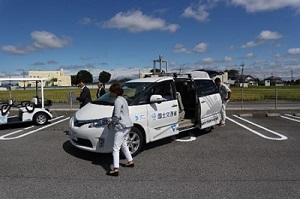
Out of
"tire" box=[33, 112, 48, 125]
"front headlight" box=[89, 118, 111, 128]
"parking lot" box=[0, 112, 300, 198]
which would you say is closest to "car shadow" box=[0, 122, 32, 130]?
"tire" box=[33, 112, 48, 125]

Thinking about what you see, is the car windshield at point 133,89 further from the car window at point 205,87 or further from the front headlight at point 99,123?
the car window at point 205,87

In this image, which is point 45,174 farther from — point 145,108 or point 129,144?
point 145,108

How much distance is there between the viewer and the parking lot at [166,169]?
3.76m

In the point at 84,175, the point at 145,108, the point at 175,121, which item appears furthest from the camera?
the point at 175,121

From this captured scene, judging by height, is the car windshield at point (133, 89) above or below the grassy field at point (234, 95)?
above

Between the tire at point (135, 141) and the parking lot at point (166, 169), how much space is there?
174 mm

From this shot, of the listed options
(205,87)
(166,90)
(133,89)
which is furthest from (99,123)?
(205,87)

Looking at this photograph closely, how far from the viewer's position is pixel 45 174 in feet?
14.6

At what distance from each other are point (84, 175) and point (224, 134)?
185 inches

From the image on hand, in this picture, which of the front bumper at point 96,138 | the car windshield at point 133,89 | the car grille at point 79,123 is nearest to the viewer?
the front bumper at point 96,138

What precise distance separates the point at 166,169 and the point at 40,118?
6309mm

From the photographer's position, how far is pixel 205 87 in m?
7.68

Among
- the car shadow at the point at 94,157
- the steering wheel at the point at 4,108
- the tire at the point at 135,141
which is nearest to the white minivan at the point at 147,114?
the tire at the point at 135,141

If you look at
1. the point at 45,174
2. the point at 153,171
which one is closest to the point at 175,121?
the point at 153,171
